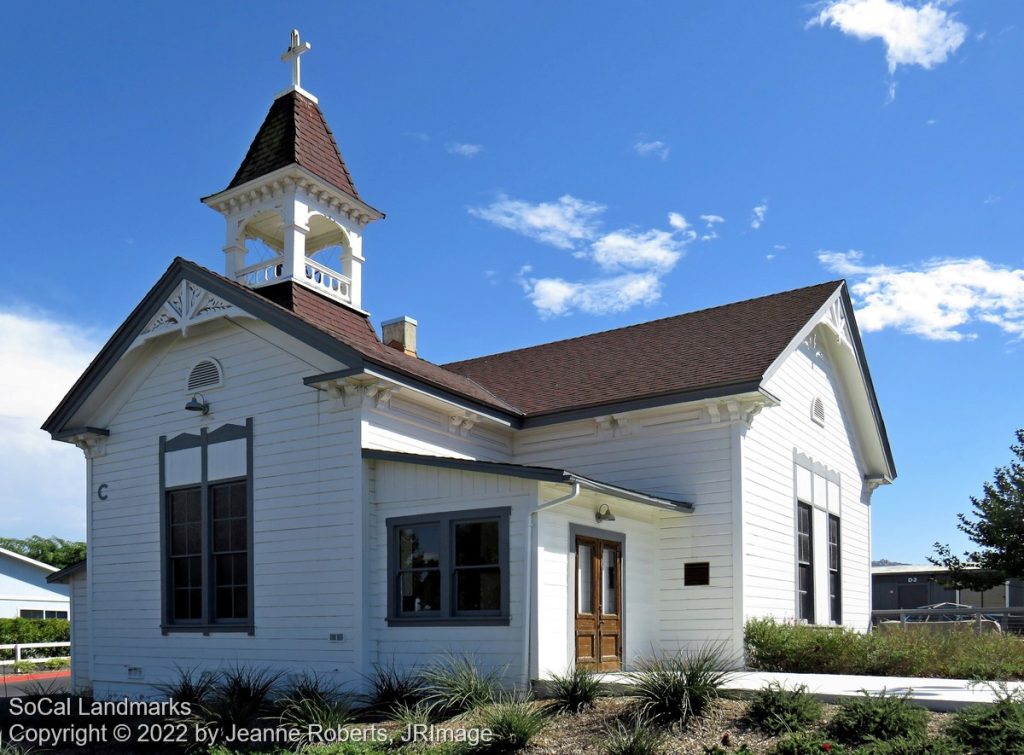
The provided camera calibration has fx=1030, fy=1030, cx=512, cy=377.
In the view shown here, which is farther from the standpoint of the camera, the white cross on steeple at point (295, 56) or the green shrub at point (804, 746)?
the white cross on steeple at point (295, 56)

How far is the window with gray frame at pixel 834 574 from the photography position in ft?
69.7

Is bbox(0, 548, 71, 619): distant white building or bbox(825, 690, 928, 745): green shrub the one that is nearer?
bbox(825, 690, 928, 745): green shrub

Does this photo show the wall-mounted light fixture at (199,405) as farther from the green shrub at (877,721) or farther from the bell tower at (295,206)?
the green shrub at (877,721)

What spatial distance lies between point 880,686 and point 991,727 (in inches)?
124

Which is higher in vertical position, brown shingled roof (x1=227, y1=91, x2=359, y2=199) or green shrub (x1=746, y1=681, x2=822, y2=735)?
brown shingled roof (x1=227, y1=91, x2=359, y2=199)

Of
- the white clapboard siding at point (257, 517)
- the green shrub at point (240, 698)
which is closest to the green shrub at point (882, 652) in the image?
the white clapboard siding at point (257, 517)

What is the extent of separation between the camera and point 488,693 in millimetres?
12852

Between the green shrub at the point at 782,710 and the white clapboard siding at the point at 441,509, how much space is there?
3703 mm

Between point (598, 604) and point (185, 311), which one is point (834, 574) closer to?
point (598, 604)

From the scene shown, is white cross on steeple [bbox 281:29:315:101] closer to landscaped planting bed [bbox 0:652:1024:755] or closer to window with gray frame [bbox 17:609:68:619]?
landscaped planting bed [bbox 0:652:1024:755]

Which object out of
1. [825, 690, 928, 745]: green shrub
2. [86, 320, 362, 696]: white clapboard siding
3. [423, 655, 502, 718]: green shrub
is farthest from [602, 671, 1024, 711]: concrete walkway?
[86, 320, 362, 696]: white clapboard siding

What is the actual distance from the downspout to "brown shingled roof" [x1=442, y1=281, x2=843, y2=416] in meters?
4.07

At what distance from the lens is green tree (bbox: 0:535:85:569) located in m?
75.9

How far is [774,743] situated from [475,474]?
231 inches
